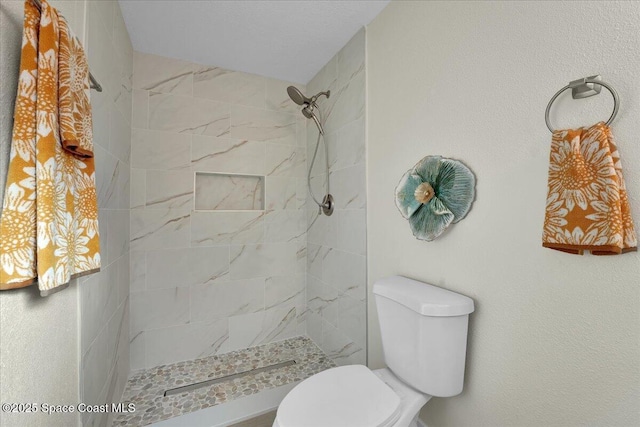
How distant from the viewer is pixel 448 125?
1147 millimetres

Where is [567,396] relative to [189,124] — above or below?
below

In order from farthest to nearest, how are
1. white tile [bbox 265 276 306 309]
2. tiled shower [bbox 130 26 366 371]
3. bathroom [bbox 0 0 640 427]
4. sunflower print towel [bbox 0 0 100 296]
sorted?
white tile [bbox 265 276 306 309] → tiled shower [bbox 130 26 366 371] → bathroom [bbox 0 0 640 427] → sunflower print towel [bbox 0 0 100 296]

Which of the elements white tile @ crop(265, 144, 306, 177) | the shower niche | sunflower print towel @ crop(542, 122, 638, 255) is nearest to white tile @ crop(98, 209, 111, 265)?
the shower niche

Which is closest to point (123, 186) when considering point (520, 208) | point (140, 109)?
point (140, 109)

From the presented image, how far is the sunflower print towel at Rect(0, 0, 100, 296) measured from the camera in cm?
61

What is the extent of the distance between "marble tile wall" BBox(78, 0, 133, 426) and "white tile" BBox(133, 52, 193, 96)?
3.3 inches

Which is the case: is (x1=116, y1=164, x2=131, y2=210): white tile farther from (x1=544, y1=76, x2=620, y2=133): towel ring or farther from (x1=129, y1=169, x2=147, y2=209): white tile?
(x1=544, y1=76, x2=620, y2=133): towel ring

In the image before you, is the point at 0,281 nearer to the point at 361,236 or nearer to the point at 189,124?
the point at 361,236

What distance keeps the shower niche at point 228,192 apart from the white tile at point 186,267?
0.33 m

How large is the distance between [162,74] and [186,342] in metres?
1.89

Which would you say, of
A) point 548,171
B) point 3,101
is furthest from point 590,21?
point 3,101

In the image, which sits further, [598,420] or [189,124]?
[189,124]

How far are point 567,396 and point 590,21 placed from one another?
101 centimetres

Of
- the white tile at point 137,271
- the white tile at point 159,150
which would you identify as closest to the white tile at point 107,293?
the white tile at point 137,271
